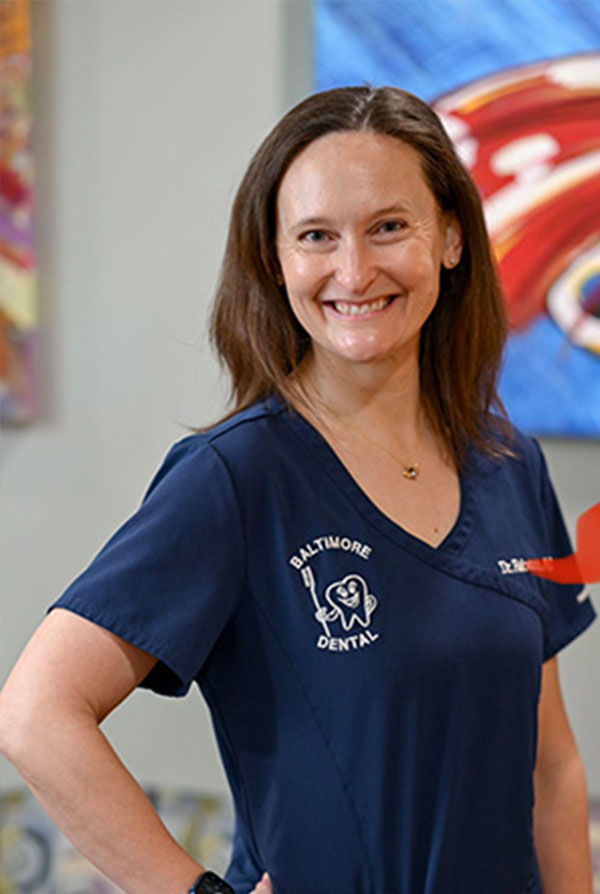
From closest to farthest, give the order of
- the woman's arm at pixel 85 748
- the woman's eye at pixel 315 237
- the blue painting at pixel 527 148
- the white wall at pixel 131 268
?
the woman's arm at pixel 85 748
the woman's eye at pixel 315 237
the blue painting at pixel 527 148
the white wall at pixel 131 268

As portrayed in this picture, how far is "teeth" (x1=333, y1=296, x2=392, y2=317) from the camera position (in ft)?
3.61

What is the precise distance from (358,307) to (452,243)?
0.17 meters

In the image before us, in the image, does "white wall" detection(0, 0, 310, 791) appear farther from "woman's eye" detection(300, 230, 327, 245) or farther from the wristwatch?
the wristwatch

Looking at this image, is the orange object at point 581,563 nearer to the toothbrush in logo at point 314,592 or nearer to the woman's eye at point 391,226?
the toothbrush in logo at point 314,592

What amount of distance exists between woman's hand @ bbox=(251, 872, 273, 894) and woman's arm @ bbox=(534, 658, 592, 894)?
36 cm

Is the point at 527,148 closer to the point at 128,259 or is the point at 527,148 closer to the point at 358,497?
the point at 128,259

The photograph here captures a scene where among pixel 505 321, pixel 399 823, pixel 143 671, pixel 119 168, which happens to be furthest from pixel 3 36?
pixel 399 823

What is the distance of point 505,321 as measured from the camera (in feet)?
4.39

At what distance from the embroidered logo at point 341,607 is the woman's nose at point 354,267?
234 mm

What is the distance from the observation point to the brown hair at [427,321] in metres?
1.12

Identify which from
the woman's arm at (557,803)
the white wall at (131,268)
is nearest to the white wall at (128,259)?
the white wall at (131,268)

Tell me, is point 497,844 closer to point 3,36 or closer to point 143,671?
point 143,671

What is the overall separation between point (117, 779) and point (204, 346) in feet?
3.20

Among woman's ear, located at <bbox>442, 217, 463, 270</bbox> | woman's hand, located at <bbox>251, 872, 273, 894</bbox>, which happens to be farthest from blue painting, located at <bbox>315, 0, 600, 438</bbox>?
woman's hand, located at <bbox>251, 872, 273, 894</bbox>
